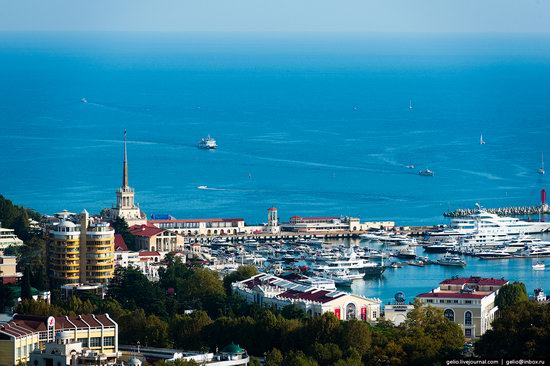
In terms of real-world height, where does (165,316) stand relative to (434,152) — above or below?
below

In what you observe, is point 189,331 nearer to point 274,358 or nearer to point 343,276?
point 274,358

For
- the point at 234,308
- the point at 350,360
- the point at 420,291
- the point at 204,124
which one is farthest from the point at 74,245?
the point at 204,124

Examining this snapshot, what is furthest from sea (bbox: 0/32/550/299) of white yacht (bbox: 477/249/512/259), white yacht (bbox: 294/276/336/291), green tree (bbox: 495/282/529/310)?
green tree (bbox: 495/282/529/310)

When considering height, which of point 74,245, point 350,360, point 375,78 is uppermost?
point 375,78

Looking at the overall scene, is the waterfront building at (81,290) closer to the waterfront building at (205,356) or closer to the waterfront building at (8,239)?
the waterfront building at (8,239)

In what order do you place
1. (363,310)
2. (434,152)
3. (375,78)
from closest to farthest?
1. (363,310)
2. (434,152)
3. (375,78)

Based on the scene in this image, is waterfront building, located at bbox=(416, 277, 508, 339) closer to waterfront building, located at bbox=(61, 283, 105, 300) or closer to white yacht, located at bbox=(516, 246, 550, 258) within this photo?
waterfront building, located at bbox=(61, 283, 105, 300)

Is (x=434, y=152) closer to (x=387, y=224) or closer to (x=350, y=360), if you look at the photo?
(x=387, y=224)
